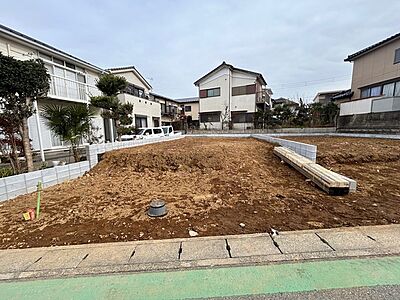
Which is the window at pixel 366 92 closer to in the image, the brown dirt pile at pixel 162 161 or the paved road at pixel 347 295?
the brown dirt pile at pixel 162 161

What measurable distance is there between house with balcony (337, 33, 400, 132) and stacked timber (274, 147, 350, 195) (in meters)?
8.62

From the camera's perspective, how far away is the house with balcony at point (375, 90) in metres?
10.5

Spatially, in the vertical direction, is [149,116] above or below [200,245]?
above

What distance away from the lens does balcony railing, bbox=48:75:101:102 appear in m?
9.06

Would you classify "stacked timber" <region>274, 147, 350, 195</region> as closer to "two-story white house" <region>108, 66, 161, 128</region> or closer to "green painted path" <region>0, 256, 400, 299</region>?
"green painted path" <region>0, 256, 400, 299</region>

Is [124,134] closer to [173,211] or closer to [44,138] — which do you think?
[44,138]

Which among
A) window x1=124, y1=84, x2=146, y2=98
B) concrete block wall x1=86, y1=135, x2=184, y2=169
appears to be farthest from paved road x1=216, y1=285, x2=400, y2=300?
window x1=124, y1=84, x2=146, y2=98

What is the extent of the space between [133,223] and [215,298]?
173cm

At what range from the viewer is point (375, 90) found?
47.7ft

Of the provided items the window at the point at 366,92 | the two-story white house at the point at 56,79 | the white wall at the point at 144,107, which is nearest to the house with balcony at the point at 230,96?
the white wall at the point at 144,107

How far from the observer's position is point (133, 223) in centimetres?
298

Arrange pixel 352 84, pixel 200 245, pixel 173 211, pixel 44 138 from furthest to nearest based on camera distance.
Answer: pixel 352 84 → pixel 44 138 → pixel 173 211 → pixel 200 245

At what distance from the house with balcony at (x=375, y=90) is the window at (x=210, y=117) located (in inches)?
478

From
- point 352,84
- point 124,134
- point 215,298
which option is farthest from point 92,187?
point 352,84
